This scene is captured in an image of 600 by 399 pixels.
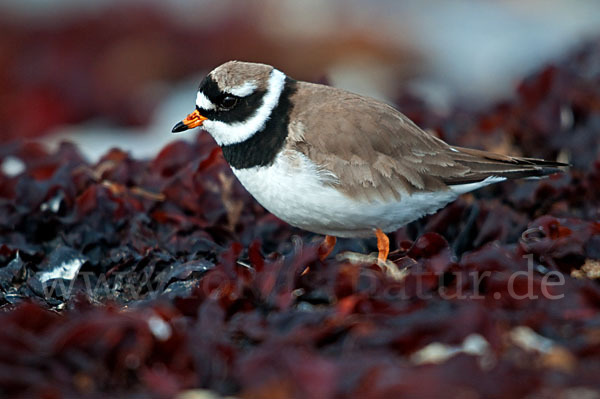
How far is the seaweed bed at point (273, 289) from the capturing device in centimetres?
294

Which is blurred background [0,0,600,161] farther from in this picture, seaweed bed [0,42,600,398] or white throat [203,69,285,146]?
white throat [203,69,285,146]

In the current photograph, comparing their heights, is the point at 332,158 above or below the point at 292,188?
above

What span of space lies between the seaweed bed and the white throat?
2.43 ft

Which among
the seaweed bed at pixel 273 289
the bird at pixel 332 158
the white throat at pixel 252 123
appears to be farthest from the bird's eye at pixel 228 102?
the seaweed bed at pixel 273 289

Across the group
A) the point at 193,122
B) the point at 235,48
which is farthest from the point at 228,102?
the point at 235,48

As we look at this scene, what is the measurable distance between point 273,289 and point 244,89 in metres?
1.64

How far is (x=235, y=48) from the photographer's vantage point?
12.5 metres

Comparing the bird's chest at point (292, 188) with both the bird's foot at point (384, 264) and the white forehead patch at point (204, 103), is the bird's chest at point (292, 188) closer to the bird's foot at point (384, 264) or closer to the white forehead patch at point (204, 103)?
the bird's foot at point (384, 264)

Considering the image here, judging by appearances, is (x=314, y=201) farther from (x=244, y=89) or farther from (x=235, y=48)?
(x=235, y=48)

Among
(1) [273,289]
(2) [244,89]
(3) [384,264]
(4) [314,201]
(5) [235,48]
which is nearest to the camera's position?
(1) [273,289]

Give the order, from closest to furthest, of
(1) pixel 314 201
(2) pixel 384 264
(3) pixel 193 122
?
1. (2) pixel 384 264
2. (1) pixel 314 201
3. (3) pixel 193 122

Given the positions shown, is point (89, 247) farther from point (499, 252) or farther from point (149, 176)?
point (499, 252)

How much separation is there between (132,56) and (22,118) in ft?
8.34

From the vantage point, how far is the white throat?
197 inches
